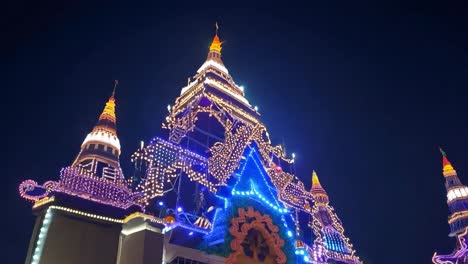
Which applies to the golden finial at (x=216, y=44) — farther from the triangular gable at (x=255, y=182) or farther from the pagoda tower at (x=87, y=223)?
the pagoda tower at (x=87, y=223)

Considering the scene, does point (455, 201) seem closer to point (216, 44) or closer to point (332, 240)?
point (332, 240)

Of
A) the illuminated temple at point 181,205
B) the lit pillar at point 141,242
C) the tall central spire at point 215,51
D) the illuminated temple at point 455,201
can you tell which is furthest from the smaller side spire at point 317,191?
the lit pillar at point 141,242

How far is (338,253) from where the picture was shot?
28516mm

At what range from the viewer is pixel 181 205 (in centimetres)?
2145

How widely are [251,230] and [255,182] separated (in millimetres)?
2929

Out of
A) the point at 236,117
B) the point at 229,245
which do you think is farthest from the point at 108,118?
the point at 229,245

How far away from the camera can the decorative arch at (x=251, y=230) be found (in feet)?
66.1

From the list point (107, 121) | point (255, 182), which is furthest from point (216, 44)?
point (255, 182)

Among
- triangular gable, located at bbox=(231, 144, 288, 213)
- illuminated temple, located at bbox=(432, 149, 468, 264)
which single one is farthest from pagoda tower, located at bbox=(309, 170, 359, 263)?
illuminated temple, located at bbox=(432, 149, 468, 264)

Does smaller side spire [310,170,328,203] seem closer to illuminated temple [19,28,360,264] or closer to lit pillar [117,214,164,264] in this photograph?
illuminated temple [19,28,360,264]

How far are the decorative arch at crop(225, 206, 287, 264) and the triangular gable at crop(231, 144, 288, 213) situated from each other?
3.14 ft

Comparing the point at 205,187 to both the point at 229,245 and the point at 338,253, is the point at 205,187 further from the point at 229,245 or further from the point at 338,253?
the point at 338,253

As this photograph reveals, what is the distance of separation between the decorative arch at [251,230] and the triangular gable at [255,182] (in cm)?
96

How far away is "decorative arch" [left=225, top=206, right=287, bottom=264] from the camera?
20.1m
